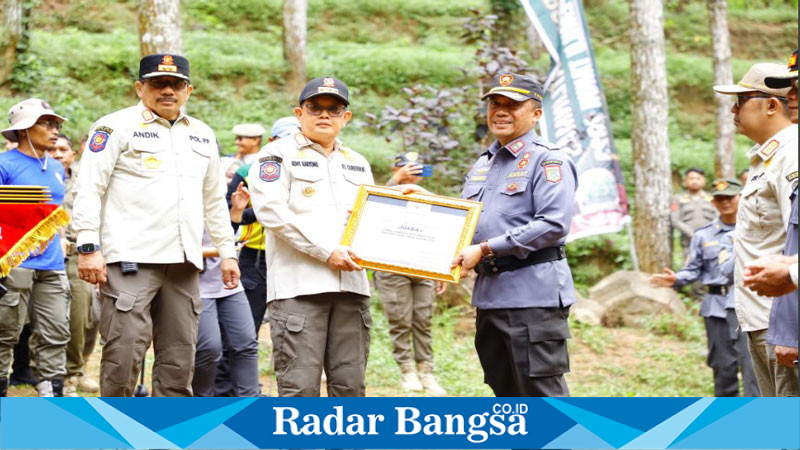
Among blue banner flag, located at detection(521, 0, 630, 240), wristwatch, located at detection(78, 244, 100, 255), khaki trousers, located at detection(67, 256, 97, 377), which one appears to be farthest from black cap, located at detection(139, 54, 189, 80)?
blue banner flag, located at detection(521, 0, 630, 240)

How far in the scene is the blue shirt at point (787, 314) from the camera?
377cm

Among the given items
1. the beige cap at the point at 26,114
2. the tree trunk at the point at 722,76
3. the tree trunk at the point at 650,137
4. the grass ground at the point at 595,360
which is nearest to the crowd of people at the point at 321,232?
the beige cap at the point at 26,114

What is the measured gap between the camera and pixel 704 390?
28.9 feet

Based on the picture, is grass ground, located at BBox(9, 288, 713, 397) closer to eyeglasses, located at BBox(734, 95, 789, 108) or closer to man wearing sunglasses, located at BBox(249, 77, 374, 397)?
man wearing sunglasses, located at BBox(249, 77, 374, 397)

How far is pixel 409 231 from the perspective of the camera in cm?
473

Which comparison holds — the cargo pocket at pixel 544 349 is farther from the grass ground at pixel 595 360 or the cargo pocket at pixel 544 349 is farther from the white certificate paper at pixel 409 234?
the grass ground at pixel 595 360

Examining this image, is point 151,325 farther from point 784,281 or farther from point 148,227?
point 784,281

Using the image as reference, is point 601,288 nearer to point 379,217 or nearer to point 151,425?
point 379,217

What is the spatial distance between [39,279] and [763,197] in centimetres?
494

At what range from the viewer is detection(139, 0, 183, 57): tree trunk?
831cm

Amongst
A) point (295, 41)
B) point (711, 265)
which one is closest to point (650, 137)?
Answer: point (711, 265)

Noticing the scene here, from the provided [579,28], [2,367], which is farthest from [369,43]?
[2,367]

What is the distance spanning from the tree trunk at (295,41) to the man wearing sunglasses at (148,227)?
1415cm

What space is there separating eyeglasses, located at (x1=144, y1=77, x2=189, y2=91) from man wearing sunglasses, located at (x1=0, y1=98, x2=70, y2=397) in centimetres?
152
